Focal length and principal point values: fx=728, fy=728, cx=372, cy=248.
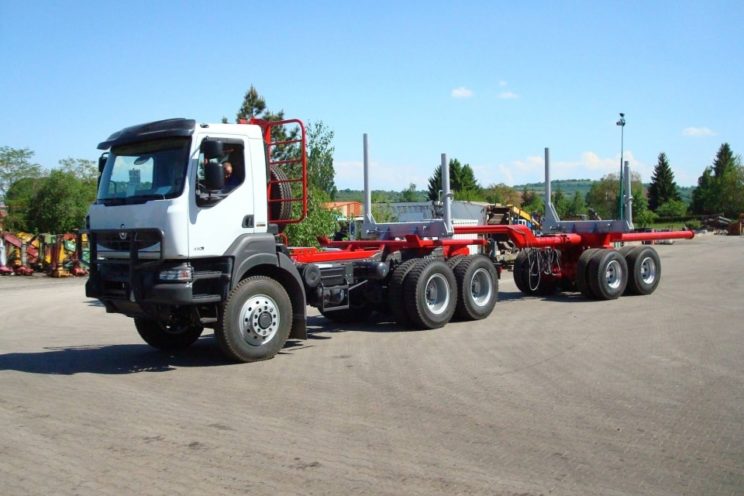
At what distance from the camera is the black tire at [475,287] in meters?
12.8

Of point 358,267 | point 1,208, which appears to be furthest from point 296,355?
point 1,208

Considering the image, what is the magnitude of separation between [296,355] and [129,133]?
3.70 meters

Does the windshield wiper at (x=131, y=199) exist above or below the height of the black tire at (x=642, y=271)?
above

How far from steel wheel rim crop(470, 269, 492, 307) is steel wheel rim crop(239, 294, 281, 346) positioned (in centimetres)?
475

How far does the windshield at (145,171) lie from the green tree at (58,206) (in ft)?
104

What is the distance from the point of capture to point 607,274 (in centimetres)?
1605

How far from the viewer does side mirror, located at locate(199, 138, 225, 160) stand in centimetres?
877

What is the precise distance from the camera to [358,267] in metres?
11.9

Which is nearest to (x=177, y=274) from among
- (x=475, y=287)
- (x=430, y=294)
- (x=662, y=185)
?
(x=430, y=294)

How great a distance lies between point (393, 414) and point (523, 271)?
10.4m

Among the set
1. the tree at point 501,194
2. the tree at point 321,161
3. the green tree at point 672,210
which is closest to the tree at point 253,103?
the tree at point 321,161

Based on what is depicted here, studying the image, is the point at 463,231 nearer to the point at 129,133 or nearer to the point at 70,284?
the point at 129,133

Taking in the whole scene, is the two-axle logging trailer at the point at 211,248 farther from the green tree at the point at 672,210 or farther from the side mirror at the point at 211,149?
the green tree at the point at 672,210

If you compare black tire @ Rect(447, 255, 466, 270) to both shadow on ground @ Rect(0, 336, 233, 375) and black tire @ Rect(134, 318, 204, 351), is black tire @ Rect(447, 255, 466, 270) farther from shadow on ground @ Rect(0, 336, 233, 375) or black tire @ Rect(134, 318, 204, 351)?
black tire @ Rect(134, 318, 204, 351)
